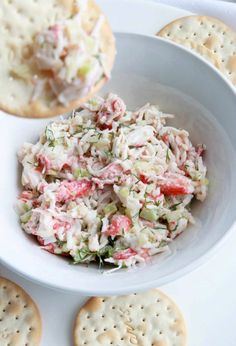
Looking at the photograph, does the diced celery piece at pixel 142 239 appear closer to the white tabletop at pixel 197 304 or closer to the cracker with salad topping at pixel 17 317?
the white tabletop at pixel 197 304

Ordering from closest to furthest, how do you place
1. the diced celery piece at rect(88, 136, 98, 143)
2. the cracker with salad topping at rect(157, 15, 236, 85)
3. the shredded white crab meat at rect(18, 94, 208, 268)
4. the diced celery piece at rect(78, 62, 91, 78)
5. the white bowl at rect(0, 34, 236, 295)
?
1. the diced celery piece at rect(78, 62, 91, 78)
2. the white bowl at rect(0, 34, 236, 295)
3. the shredded white crab meat at rect(18, 94, 208, 268)
4. the diced celery piece at rect(88, 136, 98, 143)
5. the cracker with salad topping at rect(157, 15, 236, 85)

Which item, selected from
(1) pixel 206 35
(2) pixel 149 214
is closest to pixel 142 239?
(2) pixel 149 214

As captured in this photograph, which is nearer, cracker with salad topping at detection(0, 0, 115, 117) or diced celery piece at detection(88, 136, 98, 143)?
cracker with salad topping at detection(0, 0, 115, 117)

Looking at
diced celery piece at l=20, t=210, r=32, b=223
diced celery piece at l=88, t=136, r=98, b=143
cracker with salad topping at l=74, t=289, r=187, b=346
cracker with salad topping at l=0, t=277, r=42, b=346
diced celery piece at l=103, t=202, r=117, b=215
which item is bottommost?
cracker with salad topping at l=0, t=277, r=42, b=346

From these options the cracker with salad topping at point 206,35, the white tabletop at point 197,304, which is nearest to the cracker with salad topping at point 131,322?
the white tabletop at point 197,304

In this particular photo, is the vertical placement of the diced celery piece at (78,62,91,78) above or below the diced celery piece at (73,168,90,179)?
above

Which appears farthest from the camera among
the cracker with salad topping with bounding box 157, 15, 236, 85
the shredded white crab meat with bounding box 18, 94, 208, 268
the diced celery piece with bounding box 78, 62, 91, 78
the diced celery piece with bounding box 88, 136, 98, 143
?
the cracker with salad topping with bounding box 157, 15, 236, 85

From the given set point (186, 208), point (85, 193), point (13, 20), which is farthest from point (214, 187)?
point (13, 20)

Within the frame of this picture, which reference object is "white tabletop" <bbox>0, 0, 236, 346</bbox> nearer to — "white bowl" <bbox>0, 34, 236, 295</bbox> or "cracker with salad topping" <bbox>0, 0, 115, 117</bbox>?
"white bowl" <bbox>0, 34, 236, 295</bbox>

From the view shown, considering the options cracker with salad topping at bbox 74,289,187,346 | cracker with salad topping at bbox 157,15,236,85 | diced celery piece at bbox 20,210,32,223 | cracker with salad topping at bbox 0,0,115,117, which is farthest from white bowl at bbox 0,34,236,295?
cracker with salad topping at bbox 0,0,115,117
